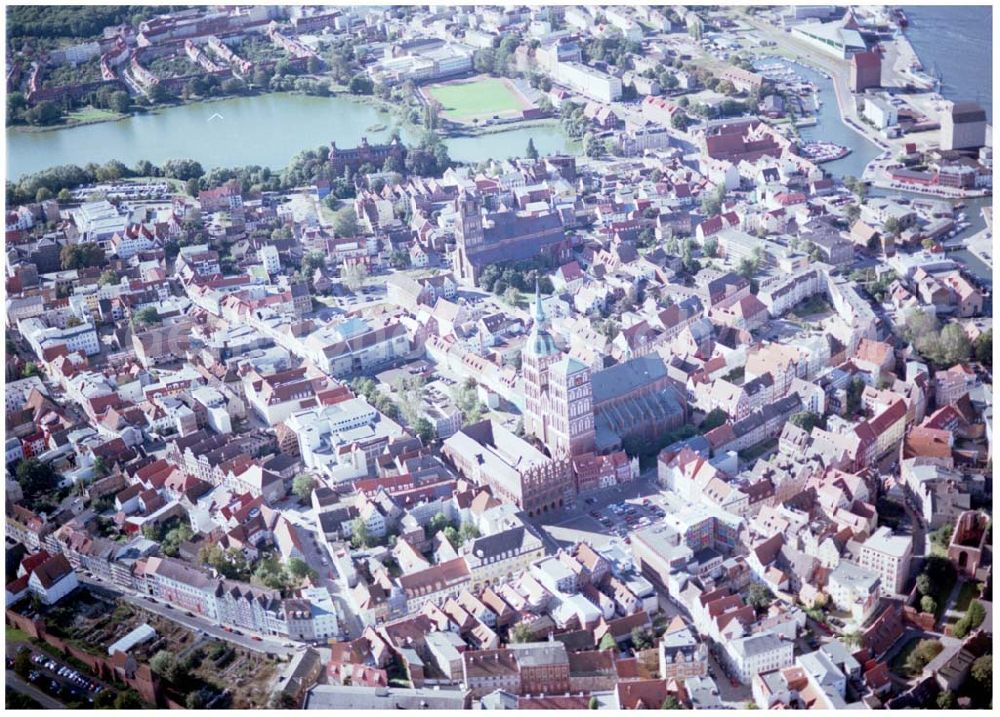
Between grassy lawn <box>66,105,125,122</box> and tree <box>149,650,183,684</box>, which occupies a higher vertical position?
tree <box>149,650,183,684</box>

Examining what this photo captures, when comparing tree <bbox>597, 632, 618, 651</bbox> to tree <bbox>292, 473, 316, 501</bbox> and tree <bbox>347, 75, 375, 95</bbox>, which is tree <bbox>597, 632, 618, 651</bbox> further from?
tree <bbox>347, 75, 375, 95</bbox>

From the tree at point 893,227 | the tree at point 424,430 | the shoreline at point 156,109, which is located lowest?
the shoreline at point 156,109

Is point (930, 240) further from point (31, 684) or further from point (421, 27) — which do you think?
point (421, 27)

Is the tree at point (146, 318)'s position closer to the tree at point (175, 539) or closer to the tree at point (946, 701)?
the tree at point (175, 539)

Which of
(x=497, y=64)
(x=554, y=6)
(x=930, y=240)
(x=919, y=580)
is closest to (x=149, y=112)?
(x=497, y=64)

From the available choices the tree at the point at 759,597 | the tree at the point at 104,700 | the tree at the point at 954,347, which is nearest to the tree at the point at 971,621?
the tree at the point at 759,597

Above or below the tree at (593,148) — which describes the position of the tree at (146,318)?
above

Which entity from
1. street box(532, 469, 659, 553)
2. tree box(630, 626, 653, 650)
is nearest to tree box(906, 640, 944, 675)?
tree box(630, 626, 653, 650)
